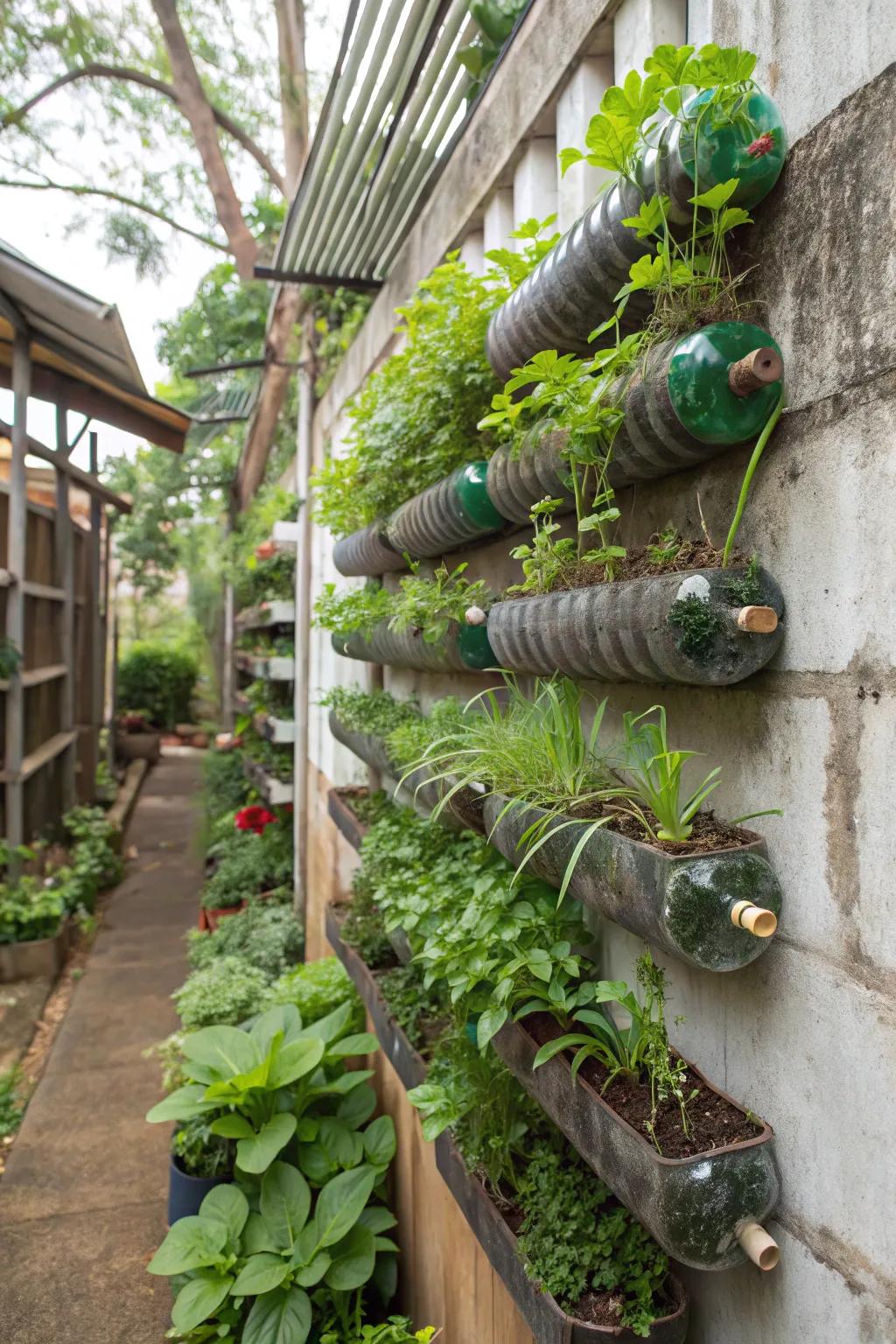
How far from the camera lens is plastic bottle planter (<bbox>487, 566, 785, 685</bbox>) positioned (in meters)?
1.10

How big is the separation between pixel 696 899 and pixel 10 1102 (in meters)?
4.14

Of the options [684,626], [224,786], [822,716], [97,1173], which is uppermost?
[684,626]

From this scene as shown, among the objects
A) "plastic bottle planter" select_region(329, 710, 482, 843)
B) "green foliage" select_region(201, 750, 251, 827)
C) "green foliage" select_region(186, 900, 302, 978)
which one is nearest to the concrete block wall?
"plastic bottle planter" select_region(329, 710, 482, 843)

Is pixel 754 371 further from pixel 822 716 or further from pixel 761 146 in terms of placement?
pixel 822 716

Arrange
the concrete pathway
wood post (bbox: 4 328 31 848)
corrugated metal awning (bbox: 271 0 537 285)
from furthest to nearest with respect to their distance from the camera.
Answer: wood post (bbox: 4 328 31 848)
the concrete pathway
corrugated metal awning (bbox: 271 0 537 285)

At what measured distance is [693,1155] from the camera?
113 cm

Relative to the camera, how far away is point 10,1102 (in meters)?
4.03

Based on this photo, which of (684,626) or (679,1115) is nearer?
(684,626)

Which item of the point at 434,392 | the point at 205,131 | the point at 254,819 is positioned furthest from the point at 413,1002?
the point at 205,131

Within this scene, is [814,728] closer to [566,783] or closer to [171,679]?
[566,783]

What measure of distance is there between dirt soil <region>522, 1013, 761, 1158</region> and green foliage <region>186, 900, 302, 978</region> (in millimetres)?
3811

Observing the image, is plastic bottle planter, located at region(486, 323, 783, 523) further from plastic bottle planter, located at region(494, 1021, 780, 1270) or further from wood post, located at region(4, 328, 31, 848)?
wood post, located at region(4, 328, 31, 848)

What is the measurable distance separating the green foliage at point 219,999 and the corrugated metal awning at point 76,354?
12.9 ft

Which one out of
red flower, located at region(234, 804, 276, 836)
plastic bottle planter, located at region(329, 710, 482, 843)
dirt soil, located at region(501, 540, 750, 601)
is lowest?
red flower, located at region(234, 804, 276, 836)
